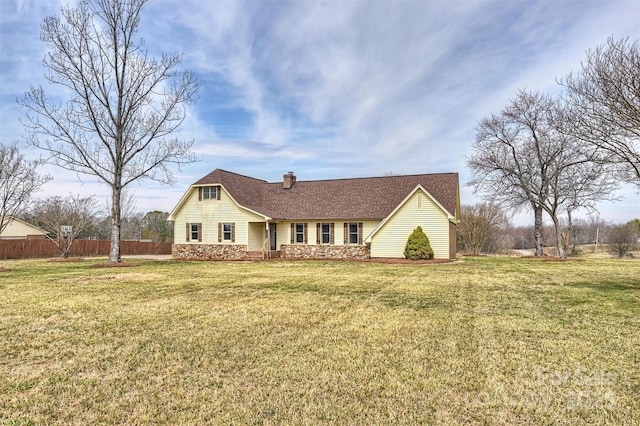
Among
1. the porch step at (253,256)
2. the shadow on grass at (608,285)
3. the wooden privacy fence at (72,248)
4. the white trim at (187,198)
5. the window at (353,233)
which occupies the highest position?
the white trim at (187,198)

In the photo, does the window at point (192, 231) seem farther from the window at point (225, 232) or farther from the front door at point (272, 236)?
the front door at point (272, 236)

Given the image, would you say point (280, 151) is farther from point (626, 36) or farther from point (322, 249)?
point (626, 36)

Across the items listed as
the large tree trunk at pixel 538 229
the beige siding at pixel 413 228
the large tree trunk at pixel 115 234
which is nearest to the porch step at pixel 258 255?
the beige siding at pixel 413 228

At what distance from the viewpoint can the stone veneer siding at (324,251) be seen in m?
23.6

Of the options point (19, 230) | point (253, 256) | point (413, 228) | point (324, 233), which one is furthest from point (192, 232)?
point (19, 230)

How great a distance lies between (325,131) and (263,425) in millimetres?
26614

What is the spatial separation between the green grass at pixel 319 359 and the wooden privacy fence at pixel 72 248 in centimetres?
2081

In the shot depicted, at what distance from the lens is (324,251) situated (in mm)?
24422

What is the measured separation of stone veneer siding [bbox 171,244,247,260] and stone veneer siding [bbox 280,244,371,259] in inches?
114

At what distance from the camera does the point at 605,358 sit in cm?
467

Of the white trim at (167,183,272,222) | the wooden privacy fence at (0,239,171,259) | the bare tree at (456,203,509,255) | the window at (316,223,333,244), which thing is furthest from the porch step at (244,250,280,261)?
the bare tree at (456,203,509,255)

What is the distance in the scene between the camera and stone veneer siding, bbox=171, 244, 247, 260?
24828 millimetres

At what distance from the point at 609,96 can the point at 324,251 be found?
17.5m

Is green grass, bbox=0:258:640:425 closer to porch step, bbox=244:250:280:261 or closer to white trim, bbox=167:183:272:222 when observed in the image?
porch step, bbox=244:250:280:261
